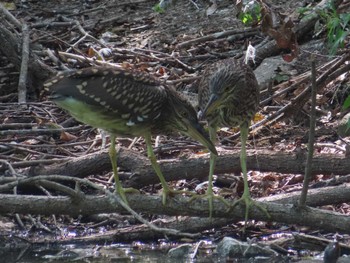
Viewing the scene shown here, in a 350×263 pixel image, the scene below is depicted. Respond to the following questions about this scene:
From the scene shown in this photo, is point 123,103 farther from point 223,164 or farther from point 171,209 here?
point 223,164

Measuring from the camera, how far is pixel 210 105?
6082 millimetres

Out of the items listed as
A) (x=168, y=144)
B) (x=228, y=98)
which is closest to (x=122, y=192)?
(x=228, y=98)

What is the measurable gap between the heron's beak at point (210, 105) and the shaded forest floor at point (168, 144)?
0.71 metres

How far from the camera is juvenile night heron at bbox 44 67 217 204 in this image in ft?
18.5

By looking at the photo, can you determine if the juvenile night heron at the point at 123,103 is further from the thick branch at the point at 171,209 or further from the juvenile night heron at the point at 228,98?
the juvenile night heron at the point at 228,98

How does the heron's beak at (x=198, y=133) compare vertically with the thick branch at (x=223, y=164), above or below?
above

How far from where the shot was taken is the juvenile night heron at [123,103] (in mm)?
5637

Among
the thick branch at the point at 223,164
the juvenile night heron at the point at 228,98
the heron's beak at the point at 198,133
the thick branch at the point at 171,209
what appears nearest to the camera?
the thick branch at the point at 171,209

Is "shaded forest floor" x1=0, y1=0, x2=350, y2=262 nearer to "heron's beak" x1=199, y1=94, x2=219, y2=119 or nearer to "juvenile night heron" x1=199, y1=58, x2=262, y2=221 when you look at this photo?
"juvenile night heron" x1=199, y1=58, x2=262, y2=221

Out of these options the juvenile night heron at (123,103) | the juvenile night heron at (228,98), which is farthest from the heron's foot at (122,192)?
the juvenile night heron at (228,98)

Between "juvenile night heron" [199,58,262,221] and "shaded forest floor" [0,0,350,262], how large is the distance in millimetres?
423

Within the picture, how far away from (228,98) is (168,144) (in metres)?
1.52

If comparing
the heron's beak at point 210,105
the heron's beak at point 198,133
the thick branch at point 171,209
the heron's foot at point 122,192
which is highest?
the heron's beak at point 210,105

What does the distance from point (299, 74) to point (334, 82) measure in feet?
1.34
